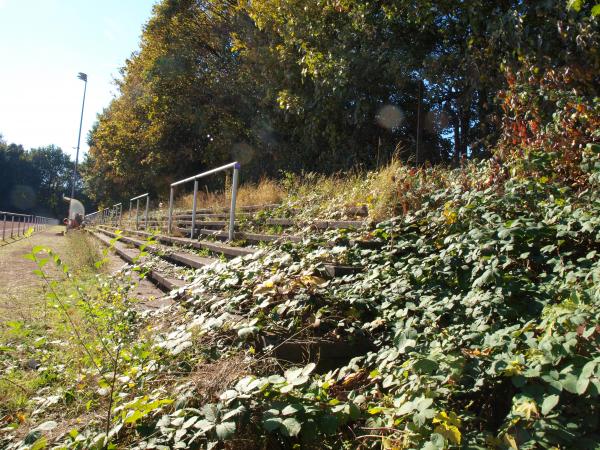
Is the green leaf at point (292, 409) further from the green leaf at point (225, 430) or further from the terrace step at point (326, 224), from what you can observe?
the terrace step at point (326, 224)

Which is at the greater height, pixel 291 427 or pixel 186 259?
pixel 186 259

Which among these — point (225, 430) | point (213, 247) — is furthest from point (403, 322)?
point (213, 247)

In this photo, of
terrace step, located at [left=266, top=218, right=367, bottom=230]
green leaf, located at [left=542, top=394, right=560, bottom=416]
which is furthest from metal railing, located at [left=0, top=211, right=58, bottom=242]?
green leaf, located at [left=542, top=394, right=560, bottom=416]

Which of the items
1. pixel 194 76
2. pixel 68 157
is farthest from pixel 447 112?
pixel 68 157

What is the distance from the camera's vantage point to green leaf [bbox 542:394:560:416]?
1659mm

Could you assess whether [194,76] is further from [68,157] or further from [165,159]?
[68,157]

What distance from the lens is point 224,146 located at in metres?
15.2

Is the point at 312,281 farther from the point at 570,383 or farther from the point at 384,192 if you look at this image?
the point at 570,383

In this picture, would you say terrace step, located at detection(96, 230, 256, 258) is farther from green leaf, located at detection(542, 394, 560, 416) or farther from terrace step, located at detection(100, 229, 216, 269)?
green leaf, located at detection(542, 394, 560, 416)

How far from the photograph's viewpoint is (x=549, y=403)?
5.50 feet

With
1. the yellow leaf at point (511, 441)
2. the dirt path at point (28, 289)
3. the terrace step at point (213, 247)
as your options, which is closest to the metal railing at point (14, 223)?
the dirt path at point (28, 289)

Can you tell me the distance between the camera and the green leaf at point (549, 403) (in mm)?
1659

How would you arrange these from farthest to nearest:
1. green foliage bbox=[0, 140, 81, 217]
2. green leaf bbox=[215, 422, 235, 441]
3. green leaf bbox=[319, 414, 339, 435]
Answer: green foliage bbox=[0, 140, 81, 217]
green leaf bbox=[319, 414, 339, 435]
green leaf bbox=[215, 422, 235, 441]

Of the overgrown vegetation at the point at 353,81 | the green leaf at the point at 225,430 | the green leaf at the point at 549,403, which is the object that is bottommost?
the green leaf at the point at 225,430
